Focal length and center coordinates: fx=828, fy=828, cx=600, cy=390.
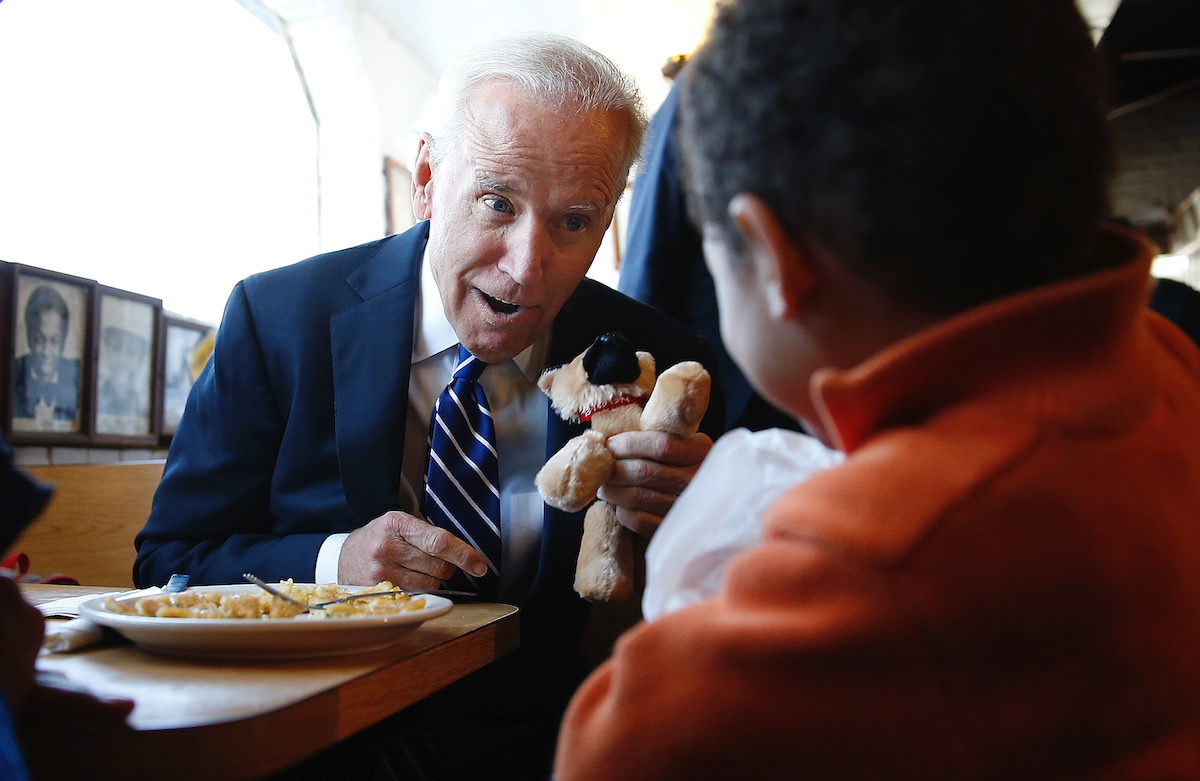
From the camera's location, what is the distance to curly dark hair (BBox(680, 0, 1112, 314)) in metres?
0.48

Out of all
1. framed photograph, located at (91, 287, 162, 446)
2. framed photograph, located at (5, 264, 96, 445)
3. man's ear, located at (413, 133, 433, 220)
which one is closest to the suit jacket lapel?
man's ear, located at (413, 133, 433, 220)

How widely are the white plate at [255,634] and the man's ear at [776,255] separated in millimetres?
460

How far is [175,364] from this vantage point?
8.31 ft

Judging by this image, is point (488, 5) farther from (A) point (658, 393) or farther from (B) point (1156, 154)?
(B) point (1156, 154)

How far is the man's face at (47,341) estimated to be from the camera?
198 cm

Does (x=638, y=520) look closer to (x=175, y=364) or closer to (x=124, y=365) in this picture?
(x=124, y=365)

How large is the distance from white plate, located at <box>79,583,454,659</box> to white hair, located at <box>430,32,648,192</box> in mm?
957

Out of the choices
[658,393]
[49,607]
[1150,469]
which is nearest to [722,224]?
[1150,469]

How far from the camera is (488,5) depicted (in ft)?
13.0

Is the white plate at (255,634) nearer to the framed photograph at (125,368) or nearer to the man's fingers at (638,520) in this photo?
the man's fingers at (638,520)

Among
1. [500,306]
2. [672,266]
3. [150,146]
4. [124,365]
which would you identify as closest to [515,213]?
[500,306]

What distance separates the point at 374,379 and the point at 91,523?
2.93ft

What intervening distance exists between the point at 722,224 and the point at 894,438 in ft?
0.64

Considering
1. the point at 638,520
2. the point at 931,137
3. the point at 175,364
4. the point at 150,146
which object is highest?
the point at 150,146
